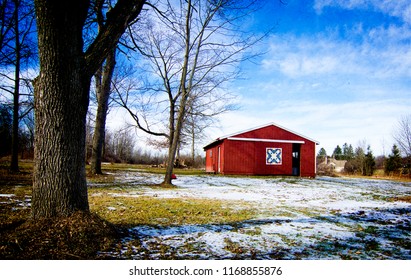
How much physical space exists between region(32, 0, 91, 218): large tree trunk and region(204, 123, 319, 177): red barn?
1872cm

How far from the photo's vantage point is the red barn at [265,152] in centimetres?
2198

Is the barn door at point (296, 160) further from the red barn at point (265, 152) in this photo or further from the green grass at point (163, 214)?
the green grass at point (163, 214)

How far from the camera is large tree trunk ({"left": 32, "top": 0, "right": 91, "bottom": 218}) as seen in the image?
10.5 ft

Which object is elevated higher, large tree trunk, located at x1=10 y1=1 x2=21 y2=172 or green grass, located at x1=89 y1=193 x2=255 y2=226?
large tree trunk, located at x1=10 y1=1 x2=21 y2=172

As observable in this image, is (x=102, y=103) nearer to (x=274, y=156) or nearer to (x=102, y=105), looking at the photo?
(x=102, y=105)

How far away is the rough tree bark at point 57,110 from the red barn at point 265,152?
18.7 metres

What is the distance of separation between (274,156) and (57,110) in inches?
829

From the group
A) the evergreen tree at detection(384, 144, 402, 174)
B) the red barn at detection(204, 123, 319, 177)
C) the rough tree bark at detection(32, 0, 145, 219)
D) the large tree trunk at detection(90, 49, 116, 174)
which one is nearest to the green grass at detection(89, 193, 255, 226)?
the rough tree bark at detection(32, 0, 145, 219)

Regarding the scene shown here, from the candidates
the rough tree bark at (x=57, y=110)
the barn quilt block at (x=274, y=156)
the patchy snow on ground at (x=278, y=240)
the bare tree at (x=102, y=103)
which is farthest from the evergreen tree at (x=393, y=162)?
the rough tree bark at (x=57, y=110)

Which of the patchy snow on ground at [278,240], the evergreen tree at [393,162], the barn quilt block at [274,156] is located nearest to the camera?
the patchy snow on ground at [278,240]

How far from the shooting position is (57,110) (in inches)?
128

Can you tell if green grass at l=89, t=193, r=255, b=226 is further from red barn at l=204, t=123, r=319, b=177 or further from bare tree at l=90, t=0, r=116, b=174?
red barn at l=204, t=123, r=319, b=177

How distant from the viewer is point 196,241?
3.41 meters

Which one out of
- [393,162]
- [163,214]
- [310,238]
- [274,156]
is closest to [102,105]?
[163,214]
